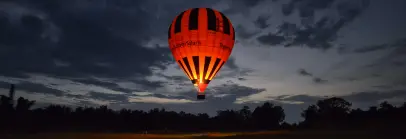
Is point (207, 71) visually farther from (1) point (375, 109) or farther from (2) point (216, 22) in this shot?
(1) point (375, 109)

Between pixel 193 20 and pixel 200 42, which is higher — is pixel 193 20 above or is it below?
above

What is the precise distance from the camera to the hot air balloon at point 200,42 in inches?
1053

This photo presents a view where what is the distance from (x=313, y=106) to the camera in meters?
102

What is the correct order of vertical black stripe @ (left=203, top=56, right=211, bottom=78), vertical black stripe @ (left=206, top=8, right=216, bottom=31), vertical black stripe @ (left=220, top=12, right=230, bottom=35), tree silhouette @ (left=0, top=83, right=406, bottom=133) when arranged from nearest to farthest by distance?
vertical black stripe @ (left=206, top=8, right=216, bottom=31), vertical black stripe @ (left=203, top=56, right=211, bottom=78), vertical black stripe @ (left=220, top=12, right=230, bottom=35), tree silhouette @ (left=0, top=83, right=406, bottom=133)

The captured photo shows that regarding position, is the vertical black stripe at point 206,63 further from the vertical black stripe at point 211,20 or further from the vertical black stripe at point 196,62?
the vertical black stripe at point 211,20

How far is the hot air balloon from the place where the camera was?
1053 inches

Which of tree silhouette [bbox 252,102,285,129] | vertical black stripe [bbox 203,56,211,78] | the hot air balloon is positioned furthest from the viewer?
tree silhouette [bbox 252,102,285,129]

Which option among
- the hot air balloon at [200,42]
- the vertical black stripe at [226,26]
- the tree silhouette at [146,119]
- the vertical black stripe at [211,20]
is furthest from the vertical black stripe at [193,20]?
the tree silhouette at [146,119]

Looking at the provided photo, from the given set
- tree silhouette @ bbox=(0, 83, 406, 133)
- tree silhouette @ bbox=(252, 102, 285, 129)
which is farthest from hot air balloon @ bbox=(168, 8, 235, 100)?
tree silhouette @ bbox=(252, 102, 285, 129)

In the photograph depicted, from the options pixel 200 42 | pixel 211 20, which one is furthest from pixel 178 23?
pixel 211 20

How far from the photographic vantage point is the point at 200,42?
26.7 m

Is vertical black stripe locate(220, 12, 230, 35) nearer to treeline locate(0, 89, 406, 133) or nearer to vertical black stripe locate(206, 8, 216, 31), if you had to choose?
vertical black stripe locate(206, 8, 216, 31)

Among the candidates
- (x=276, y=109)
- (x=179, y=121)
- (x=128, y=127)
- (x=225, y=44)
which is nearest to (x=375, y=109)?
(x=276, y=109)

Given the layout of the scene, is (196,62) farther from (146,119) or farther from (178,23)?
(146,119)
